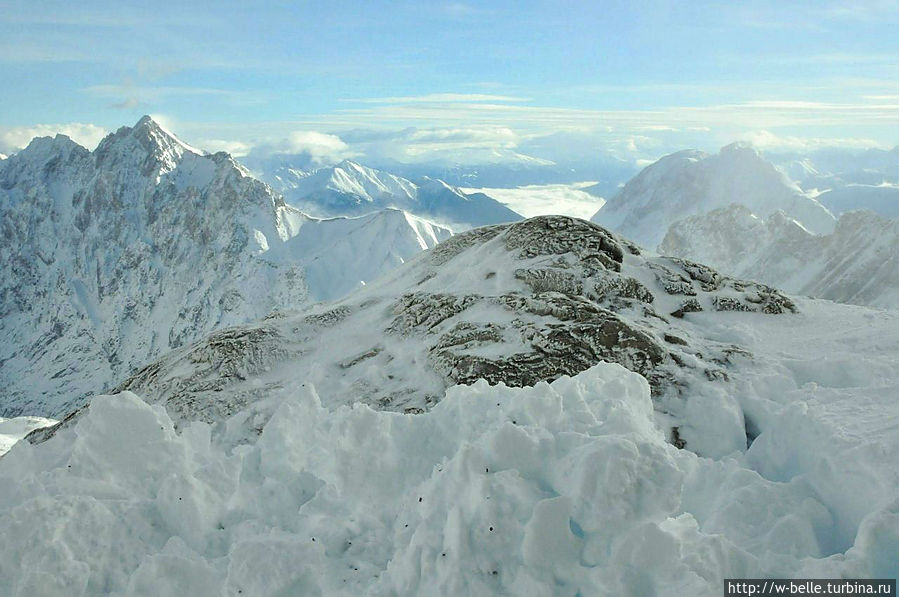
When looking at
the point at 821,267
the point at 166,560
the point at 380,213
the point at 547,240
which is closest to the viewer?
the point at 166,560

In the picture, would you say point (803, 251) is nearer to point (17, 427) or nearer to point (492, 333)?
point (492, 333)

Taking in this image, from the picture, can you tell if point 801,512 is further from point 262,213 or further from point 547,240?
point 262,213

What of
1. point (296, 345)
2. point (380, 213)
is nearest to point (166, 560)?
point (296, 345)

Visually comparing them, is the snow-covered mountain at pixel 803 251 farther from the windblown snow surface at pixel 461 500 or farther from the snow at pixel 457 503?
the snow at pixel 457 503

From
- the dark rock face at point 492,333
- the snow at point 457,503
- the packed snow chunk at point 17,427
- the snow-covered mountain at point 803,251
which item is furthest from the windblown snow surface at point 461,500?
the snow-covered mountain at point 803,251

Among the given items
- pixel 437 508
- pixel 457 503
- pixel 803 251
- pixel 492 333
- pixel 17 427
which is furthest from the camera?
pixel 803 251

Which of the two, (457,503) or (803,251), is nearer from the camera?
(457,503)

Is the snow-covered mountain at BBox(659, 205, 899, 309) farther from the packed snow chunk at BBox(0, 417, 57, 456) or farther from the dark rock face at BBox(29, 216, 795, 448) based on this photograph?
the packed snow chunk at BBox(0, 417, 57, 456)

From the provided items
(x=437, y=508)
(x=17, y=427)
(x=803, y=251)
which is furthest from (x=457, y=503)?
(x=803, y=251)
